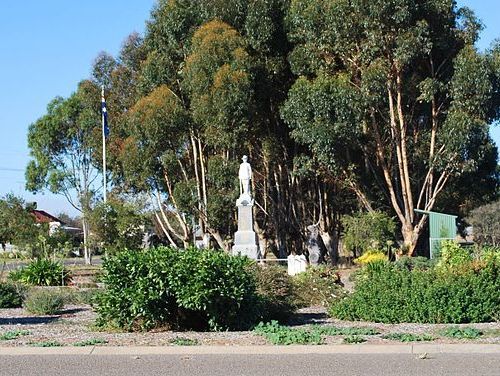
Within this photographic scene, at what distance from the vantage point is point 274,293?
1451cm

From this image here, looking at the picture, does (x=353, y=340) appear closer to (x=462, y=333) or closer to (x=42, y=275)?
(x=462, y=333)

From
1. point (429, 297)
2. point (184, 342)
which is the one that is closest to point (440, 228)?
point (429, 297)

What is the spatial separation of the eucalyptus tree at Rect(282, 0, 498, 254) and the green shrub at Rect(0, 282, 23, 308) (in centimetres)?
1615

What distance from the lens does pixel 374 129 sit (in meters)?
34.2

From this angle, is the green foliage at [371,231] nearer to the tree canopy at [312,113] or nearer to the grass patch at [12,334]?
the tree canopy at [312,113]

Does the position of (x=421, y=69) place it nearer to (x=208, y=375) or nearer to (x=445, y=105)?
(x=445, y=105)

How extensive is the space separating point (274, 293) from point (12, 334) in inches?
183

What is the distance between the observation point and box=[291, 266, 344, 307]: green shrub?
15.7m

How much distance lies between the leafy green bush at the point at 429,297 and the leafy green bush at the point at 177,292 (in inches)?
81.1

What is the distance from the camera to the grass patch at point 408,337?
429 inches

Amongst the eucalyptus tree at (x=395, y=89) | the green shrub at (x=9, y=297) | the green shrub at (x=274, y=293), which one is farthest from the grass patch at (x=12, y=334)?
the eucalyptus tree at (x=395, y=89)

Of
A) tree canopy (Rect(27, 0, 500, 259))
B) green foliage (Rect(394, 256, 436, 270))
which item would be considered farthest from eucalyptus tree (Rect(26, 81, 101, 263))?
green foliage (Rect(394, 256, 436, 270))

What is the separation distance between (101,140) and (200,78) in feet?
57.1

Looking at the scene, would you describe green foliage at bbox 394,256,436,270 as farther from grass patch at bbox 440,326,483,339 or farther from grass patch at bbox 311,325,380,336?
grass patch at bbox 440,326,483,339
